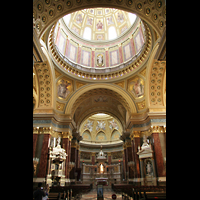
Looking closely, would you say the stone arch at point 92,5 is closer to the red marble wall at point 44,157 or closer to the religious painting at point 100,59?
the red marble wall at point 44,157

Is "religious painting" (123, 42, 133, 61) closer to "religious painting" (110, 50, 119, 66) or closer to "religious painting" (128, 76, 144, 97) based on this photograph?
"religious painting" (110, 50, 119, 66)

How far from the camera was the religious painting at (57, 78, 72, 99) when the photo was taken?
16.8 meters

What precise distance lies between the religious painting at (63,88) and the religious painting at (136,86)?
6.79 m

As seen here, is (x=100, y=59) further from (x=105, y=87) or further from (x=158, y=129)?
(x=158, y=129)

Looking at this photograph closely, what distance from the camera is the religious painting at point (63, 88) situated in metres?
16.8

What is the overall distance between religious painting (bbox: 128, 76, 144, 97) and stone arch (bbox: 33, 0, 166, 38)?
8418mm

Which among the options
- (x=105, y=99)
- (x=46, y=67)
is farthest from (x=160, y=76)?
(x=46, y=67)

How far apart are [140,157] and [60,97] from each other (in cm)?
998

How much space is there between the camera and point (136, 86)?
17.3m

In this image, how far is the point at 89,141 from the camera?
31375 millimetres

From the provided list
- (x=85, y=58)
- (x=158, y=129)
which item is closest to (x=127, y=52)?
(x=85, y=58)

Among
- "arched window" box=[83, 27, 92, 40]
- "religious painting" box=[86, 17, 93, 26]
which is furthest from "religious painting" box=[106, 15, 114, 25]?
"arched window" box=[83, 27, 92, 40]
